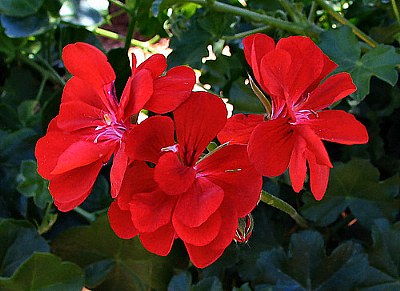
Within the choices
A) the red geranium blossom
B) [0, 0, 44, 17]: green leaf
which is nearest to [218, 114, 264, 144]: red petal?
the red geranium blossom

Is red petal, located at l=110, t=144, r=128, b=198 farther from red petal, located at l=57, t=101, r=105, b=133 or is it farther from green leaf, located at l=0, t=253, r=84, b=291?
green leaf, located at l=0, t=253, r=84, b=291

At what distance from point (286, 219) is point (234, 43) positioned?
1.15 feet

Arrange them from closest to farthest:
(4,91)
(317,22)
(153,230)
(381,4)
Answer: (153,230), (381,4), (317,22), (4,91)

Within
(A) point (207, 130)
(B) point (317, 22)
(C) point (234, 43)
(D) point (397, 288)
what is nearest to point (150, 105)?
(A) point (207, 130)

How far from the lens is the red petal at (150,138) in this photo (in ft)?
1.55

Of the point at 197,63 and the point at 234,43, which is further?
the point at 234,43

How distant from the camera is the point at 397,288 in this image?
0.86m

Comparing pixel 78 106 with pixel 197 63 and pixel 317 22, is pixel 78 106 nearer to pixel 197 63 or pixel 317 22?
pixel 197 63

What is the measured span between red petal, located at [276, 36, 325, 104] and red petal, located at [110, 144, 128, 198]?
138 millimetres

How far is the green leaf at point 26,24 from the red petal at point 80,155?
685 millimetres

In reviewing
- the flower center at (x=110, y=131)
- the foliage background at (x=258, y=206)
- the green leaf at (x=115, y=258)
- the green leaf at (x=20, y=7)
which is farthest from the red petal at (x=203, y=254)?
the green leaf at (x=20, y=7)

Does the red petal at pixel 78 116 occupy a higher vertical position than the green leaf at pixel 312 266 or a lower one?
higher

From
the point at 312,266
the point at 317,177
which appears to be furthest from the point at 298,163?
the point at 312,266

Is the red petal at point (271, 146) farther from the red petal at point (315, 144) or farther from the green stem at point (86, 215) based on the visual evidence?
the green stem at point (86, 215)
